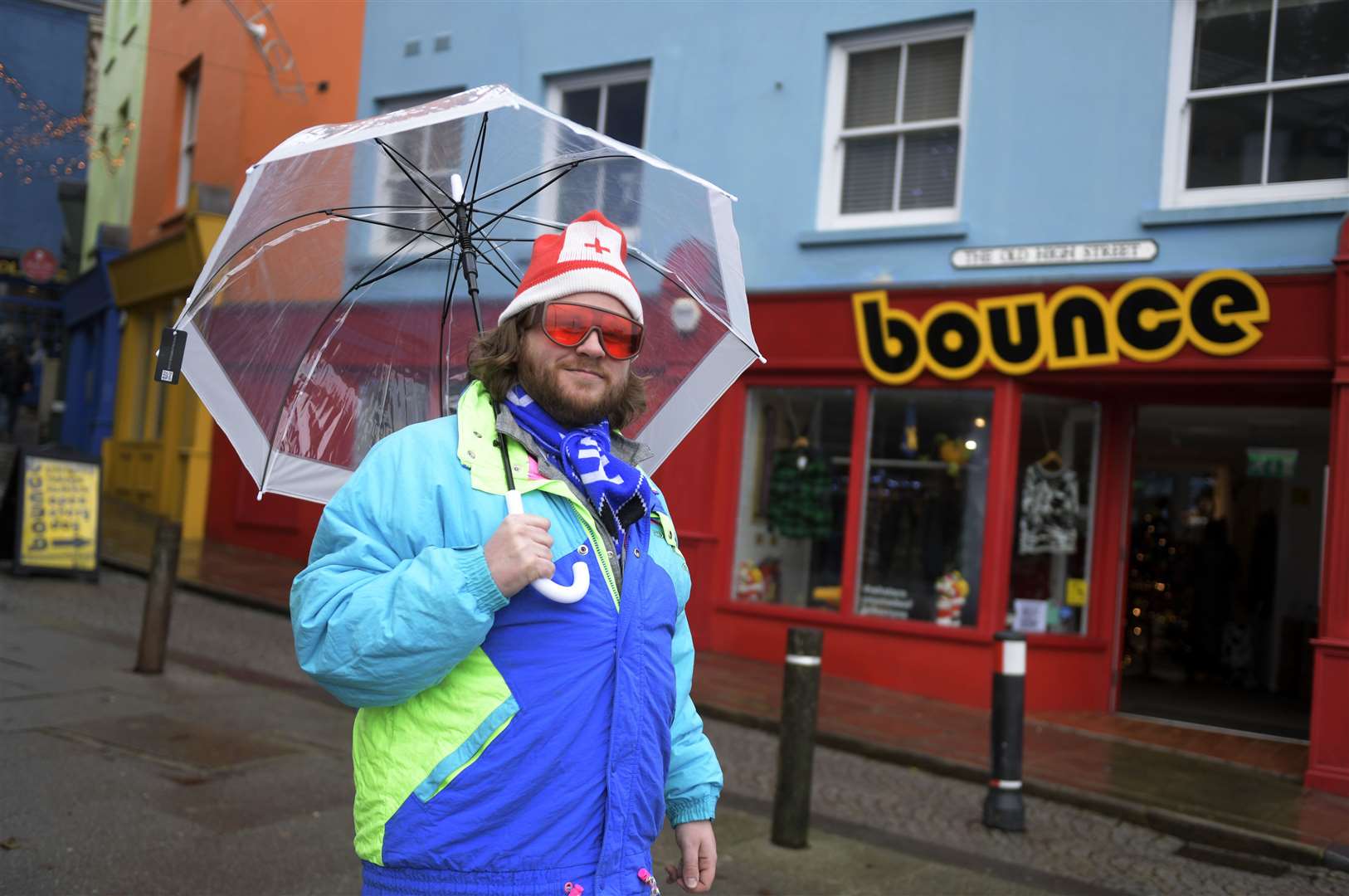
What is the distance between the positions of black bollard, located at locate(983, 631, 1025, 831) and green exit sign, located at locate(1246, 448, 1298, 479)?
19.0 ft

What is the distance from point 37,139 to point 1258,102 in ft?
25.3

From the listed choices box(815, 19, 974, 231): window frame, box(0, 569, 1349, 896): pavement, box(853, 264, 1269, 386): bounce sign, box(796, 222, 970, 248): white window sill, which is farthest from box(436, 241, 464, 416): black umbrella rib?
box(815, 19, 974, 231): window frame

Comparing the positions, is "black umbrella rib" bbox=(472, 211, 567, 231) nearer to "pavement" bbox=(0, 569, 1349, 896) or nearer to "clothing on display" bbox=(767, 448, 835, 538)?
"pavement" bbox=(0, 569, 1349, 896)

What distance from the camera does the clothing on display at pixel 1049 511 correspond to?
9641mm

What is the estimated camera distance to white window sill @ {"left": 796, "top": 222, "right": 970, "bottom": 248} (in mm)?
9555

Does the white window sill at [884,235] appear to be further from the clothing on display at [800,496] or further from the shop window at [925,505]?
the clothing on display at [800,496]

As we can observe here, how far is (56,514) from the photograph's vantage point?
11586mm

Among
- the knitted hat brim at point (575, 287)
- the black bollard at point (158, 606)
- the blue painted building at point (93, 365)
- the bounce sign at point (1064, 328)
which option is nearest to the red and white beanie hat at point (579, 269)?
the knitted hat brim at point (575, 287)

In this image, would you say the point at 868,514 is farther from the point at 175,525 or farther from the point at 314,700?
the point at 175,525

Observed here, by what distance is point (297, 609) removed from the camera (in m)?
2.11

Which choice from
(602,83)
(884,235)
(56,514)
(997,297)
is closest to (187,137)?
(56,514)

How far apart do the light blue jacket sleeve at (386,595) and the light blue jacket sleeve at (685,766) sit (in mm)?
530

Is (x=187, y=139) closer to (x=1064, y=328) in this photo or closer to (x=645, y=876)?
(x=1064, y=328)

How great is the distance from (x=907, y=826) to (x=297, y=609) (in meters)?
4.79
